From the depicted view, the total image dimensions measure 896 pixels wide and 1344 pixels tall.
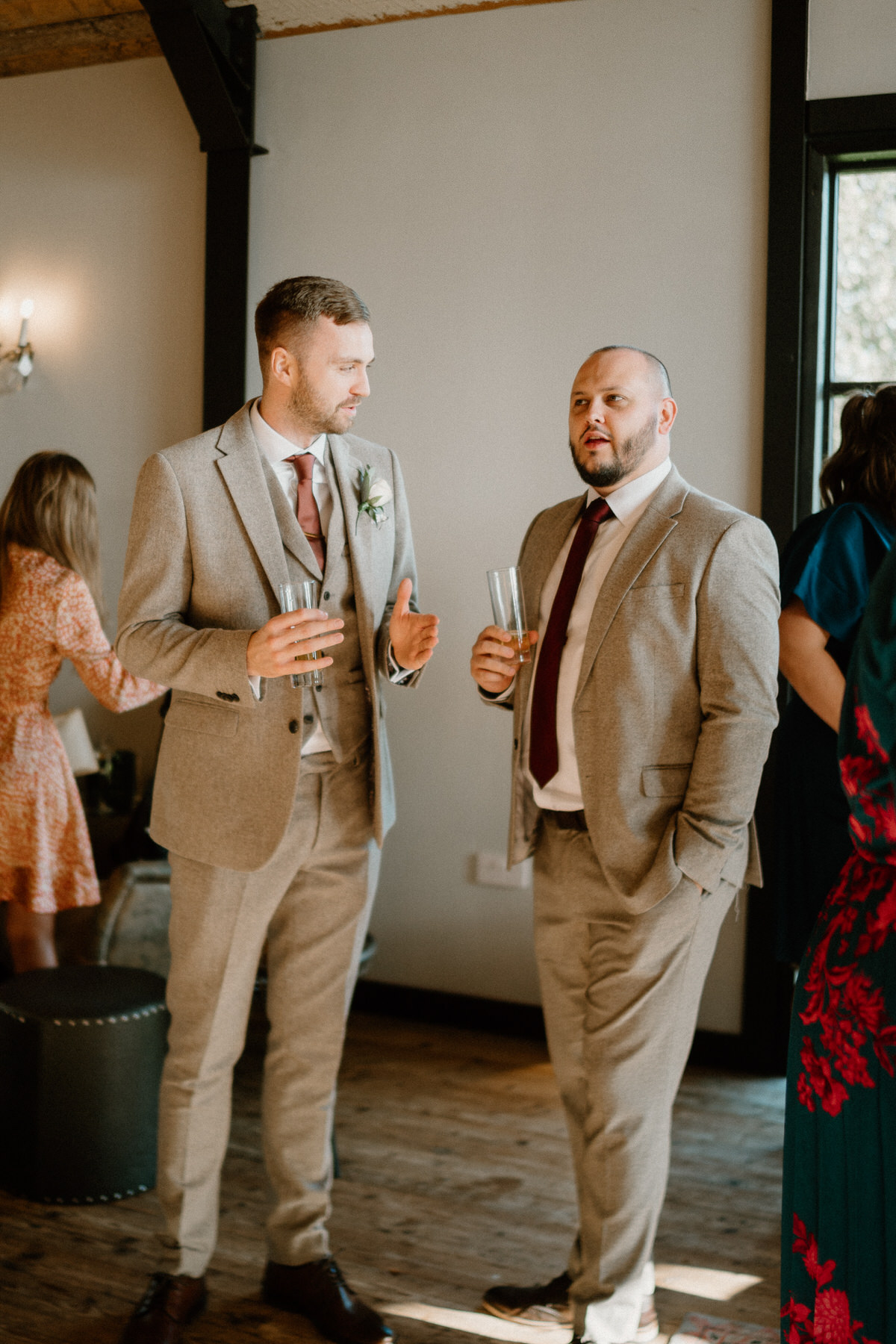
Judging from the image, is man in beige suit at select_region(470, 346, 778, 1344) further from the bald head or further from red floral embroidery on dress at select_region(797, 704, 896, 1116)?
red floral embroidery on dress at select_region(797, 704, 896, 1116)

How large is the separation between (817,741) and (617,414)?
83 centimetres

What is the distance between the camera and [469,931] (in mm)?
4133

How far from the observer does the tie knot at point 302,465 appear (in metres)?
2.35

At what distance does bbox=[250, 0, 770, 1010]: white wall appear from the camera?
366cm

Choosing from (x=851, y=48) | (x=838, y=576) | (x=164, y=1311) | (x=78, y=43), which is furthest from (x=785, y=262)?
(x=164, y=1311)

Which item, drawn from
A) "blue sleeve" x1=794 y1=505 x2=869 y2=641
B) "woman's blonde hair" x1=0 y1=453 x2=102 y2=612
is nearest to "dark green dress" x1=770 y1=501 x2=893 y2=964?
"blue sleeve" x1=794 y1=505 x2=869 y2=641

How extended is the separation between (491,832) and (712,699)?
79.9 inches

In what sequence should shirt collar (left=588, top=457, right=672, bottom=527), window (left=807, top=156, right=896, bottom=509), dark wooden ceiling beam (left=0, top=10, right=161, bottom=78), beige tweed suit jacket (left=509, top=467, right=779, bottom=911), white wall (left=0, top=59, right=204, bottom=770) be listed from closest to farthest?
beige tweed suit jacket (left=509, top=467, right=779, bottom=911)
shirt collar (left=588, top=457, right=672, bottom=527)
window (left=807, top=156, right=896, bottom=509)
dark wooden ceiling beam (left=0, top=10, right=161, bottom=78)
white wall (left=0, top=59, right=204, bottom=770)

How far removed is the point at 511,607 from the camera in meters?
2.07

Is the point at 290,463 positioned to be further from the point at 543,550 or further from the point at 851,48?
the point at 851,48

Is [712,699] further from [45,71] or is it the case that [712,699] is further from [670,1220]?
[45,71]

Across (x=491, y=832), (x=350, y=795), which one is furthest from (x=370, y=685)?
(x=491, y=832)

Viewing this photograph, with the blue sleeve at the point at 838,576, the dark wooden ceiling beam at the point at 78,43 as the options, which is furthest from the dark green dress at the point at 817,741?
the dark wooden ceiling beam at the point at 78,43

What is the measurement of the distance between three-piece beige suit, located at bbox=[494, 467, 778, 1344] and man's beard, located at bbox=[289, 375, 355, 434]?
60 centimetres
